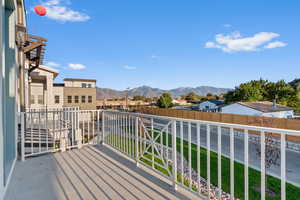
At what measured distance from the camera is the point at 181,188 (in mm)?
2090

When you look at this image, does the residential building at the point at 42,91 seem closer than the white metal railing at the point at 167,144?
No

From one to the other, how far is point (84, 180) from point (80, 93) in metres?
19.6

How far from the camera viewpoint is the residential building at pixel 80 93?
19344 millimetres

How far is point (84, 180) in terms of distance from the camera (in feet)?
7.66

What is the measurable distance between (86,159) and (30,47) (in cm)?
400

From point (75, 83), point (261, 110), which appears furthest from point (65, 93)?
point (261, 110)

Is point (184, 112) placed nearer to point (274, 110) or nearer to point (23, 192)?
point (274, 110)

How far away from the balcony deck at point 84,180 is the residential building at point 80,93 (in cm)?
1768

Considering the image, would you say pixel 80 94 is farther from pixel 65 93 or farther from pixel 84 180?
pixel 84 180

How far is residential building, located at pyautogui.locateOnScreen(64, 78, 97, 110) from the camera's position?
19.3 metres

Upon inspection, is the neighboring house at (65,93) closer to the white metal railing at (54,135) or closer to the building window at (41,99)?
the building window at (41,99)

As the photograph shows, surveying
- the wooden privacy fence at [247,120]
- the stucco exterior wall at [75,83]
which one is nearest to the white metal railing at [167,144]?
the wooden privacy fence at [247,120]

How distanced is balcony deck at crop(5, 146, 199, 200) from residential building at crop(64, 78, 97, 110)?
696 inches

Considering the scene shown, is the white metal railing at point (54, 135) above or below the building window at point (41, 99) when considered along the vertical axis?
below
